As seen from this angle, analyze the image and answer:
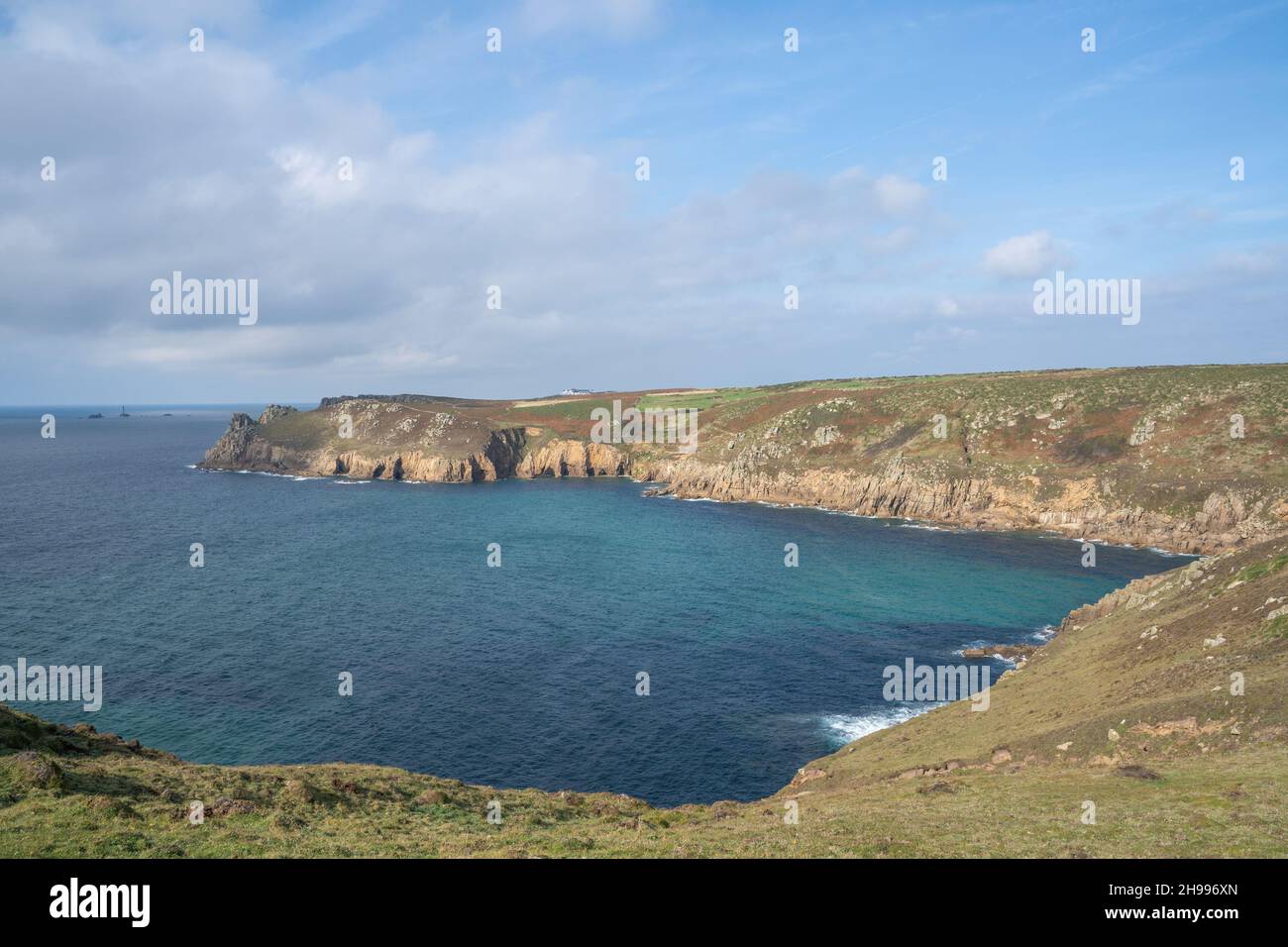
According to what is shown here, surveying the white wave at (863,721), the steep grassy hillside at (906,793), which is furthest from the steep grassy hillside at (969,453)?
the white wave at (863,721)

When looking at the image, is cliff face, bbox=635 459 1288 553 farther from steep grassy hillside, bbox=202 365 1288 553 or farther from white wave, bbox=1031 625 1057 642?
white wave, bbox=1031 625 1057 642

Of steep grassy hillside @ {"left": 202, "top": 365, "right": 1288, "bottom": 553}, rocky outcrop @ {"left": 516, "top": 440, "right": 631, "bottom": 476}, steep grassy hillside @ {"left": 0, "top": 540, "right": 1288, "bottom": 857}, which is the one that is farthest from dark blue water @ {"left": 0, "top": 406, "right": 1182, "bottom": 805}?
rocky outcrop @ {"left": 516, "top": 440, "right": 631, "bottom": 476}

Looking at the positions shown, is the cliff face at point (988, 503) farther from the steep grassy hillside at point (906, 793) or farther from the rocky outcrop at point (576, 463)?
the steep grassy hillside at point (906, 793)

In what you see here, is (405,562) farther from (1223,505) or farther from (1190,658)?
(1223,505)

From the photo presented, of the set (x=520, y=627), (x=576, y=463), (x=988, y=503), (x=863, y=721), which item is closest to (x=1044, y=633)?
(x=863, y=721)

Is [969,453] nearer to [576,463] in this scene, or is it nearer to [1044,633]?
[1044,633]
